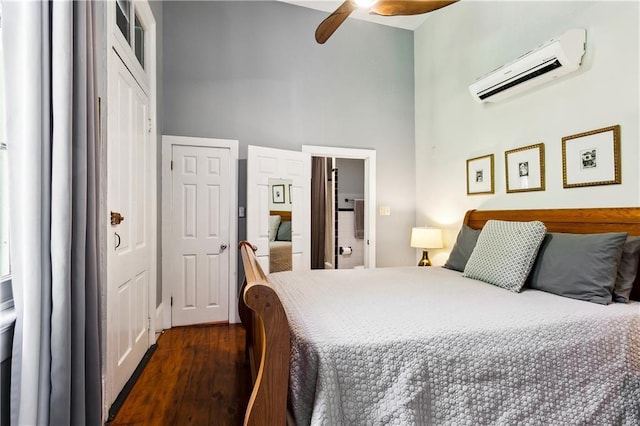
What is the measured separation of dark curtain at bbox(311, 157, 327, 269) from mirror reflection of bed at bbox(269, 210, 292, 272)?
1.43m

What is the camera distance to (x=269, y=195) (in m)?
3.45

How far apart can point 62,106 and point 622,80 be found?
2959mm

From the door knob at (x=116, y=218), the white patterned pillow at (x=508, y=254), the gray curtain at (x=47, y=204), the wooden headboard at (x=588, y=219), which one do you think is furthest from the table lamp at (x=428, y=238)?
the gray curtain at (x=47, y=204)

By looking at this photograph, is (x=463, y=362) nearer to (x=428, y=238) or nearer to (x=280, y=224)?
(x=428, y=238)

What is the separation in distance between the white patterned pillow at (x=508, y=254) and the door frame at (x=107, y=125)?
2.24 meters

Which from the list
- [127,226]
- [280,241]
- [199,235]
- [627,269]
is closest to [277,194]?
[280,241]

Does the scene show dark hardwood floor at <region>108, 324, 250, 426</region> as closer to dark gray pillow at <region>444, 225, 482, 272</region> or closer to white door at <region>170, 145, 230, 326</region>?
white door at <region>170, 145, 230, 326</region>

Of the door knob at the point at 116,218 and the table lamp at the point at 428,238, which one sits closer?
the door knob at the point at 116,218

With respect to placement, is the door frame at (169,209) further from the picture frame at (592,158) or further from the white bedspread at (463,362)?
the picture frame at (592,158)

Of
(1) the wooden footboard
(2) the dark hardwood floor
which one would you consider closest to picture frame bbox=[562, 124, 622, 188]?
(1) the wooden footboard

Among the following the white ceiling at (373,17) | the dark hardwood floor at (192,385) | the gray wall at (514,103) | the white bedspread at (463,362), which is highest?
the white ceiling at (373,17)

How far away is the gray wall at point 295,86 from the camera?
3.38m

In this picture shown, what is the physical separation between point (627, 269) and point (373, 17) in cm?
365

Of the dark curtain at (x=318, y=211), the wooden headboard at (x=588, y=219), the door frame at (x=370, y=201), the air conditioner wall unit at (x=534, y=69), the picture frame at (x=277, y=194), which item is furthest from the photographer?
the dark curtain at (x=318, y=211)
